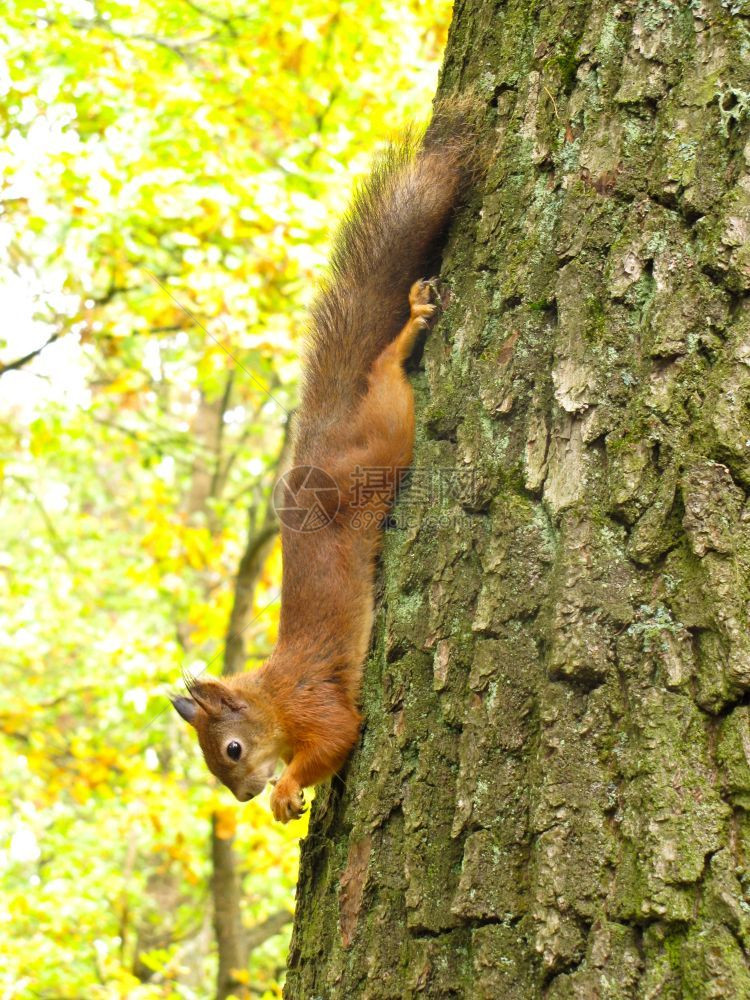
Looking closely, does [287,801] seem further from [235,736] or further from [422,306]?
[422,306]

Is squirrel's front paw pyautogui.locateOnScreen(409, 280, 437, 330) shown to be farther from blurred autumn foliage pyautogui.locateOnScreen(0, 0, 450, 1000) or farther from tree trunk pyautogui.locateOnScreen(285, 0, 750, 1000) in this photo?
blurred autumn foliage pyautogui.locateOnScreen(0, 0, 450, 1000)

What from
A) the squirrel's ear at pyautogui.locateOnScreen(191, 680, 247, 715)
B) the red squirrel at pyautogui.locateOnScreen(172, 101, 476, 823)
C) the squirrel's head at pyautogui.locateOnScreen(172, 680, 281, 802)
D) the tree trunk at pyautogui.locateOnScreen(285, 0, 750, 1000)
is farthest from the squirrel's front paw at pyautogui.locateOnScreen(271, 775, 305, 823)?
the tree trunk at pyautogui.locateOnScreen(285, 0, 750, 1000)

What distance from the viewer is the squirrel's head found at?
10.4 feet

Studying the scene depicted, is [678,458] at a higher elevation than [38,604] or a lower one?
lower

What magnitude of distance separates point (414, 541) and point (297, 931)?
0.93 metres

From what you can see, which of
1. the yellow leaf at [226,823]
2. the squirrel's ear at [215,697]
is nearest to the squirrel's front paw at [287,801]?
the squirrel's ear at [215,697]

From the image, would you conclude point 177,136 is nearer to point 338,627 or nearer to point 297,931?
point 338,627

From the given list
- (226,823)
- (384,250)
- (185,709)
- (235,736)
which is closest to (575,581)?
(384,250)

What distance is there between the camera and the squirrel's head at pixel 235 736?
3.18 meters

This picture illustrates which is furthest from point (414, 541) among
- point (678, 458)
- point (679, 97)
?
point (679, 97)

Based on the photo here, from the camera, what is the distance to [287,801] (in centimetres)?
280

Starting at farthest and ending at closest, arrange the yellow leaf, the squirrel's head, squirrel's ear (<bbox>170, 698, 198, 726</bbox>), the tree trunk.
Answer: the yellow leaf → squirrel's ear (<bbox>170, 698, 198, 726</bbox>) → the squirrel's head → the tree trunk

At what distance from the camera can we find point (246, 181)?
5.42m

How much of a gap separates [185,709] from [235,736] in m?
0.24
